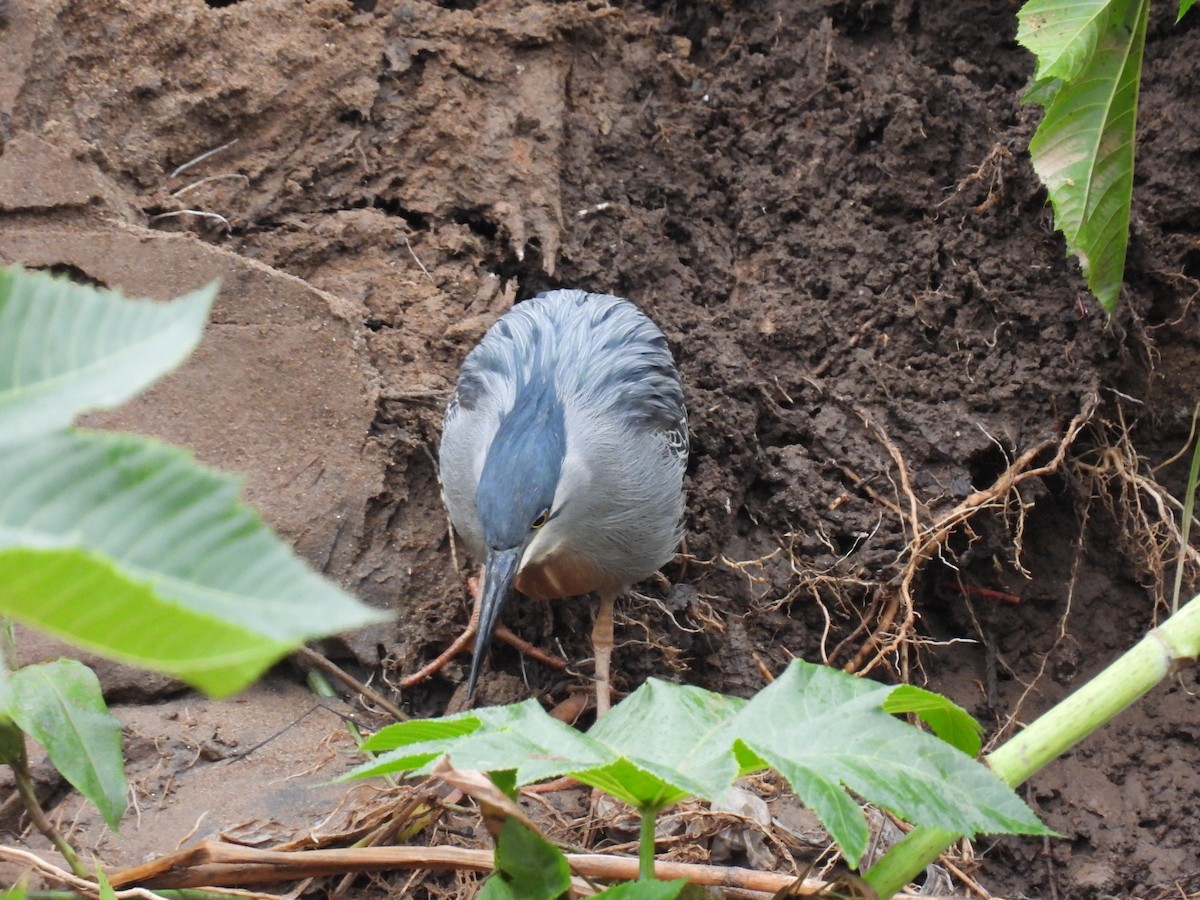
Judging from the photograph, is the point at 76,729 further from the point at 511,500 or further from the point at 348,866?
the point at 511,500

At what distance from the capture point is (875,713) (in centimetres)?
199

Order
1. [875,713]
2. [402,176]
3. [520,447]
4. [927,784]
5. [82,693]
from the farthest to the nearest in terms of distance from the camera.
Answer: [402,176]
[520,447]
[82,693]
[875,713]
[927,784]

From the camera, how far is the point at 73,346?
111cm

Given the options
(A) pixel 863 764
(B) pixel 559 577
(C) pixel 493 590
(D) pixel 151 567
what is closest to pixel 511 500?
(C) pixel 493 590

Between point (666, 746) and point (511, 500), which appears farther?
point (511, 500)

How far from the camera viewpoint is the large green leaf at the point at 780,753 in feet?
5.84

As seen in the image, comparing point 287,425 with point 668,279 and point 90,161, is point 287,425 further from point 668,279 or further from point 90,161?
point 668,279

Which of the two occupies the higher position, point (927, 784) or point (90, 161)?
point (90, 161)

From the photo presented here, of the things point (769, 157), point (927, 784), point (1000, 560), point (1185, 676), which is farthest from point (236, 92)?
point (1185, 676)

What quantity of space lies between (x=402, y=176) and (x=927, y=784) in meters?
3.39

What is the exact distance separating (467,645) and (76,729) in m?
1.77

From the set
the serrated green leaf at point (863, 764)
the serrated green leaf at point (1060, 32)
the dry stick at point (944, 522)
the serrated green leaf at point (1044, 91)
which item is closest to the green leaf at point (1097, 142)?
the serrated green leaf at point (1044, 91)

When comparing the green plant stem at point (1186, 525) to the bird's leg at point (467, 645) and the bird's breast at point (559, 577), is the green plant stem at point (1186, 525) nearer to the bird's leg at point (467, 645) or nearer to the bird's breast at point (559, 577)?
the bird's breast at point (559, 577)

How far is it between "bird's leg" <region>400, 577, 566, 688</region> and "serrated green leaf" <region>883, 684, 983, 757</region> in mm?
1835
